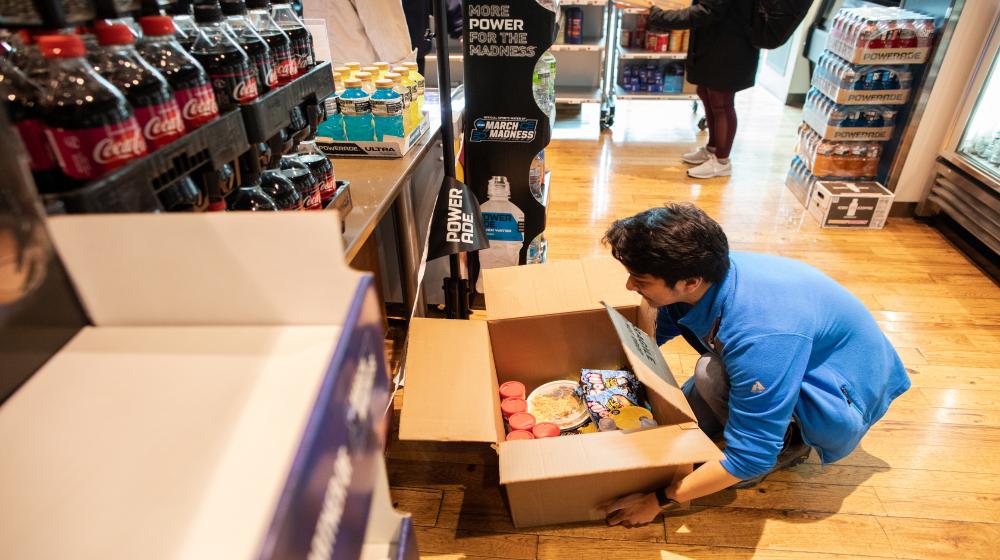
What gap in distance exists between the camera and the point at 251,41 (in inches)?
41.6

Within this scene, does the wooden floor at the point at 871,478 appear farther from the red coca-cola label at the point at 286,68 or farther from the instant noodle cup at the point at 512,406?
the red coca-cola label at the point at 286,68

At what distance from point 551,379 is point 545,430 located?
0.30 metres

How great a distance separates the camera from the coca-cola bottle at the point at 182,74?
86 cm

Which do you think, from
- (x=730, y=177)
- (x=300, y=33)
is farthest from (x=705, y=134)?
(x=300, y=33)

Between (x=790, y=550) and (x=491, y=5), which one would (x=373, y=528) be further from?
(x=491, y=5)

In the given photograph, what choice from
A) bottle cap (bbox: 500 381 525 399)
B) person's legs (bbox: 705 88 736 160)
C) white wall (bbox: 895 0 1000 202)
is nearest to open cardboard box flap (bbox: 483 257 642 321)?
bottle cap (bbox: 500 381 525 399)

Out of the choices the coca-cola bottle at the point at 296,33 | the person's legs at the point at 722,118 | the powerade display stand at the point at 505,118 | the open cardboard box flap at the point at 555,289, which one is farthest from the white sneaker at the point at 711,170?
the coca-cola bottle at the point at 296,33

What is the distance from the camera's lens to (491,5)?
1.96 metres

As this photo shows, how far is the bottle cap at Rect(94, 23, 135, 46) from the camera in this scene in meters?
0.73

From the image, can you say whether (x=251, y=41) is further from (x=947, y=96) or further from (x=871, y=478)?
(x=947, y=96)

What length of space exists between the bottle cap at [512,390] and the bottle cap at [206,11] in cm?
125

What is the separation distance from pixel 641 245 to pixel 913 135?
265 cm

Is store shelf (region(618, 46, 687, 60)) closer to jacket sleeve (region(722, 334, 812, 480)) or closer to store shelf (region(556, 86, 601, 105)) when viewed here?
store shelf (region(556, 86, 601, 105))

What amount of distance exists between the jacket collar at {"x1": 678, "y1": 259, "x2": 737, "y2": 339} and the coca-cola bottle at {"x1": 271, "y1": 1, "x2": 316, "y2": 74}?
1056 millimetres
